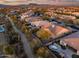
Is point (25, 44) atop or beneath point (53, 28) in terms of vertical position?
beneath

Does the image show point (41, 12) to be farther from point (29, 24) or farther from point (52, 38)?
point (52, 38)

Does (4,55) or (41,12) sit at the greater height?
(41,12)

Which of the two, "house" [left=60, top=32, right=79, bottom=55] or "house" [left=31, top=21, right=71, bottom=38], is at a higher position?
"house" [left=31, top=21, right=71, bottom=38]

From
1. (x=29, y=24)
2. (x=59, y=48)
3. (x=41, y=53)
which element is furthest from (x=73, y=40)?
(x=29, y=24)

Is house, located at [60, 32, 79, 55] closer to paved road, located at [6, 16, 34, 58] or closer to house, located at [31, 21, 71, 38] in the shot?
house, located at [31, 21, 71, 38]

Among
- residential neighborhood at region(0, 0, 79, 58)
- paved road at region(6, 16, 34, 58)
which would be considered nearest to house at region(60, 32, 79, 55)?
residential neighborhood at region(0, 0, 79, 58)

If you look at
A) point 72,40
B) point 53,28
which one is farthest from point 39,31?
point 72,40

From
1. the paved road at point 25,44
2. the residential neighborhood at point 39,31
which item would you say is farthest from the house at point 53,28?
the paved road at point 25,44

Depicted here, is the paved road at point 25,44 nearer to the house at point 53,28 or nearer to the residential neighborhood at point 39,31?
the residential neighborhood at point 39,31

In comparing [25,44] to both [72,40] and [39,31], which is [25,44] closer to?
[39,31]

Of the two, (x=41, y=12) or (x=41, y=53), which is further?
(x=41, y=12)

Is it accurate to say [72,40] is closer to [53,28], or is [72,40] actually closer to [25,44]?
[53,28]
